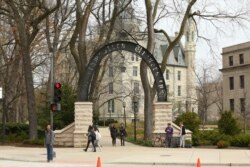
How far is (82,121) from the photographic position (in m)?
32.4

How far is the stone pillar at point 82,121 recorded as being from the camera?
32094 millimetres

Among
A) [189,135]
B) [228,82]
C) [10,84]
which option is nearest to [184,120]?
[189,135]

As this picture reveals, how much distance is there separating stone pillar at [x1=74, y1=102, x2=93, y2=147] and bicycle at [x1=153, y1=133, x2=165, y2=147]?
15.2 ft

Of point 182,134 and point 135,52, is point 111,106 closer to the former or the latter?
point 135,52

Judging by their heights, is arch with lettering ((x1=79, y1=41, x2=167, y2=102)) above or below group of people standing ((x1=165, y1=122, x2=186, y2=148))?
above

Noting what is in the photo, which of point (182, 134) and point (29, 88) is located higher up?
point (29, 88)

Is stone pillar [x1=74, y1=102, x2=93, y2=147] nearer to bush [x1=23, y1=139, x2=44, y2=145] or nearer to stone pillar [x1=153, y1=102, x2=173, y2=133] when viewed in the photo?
bush [x1=23, y1=139, x2=44, y2=145]

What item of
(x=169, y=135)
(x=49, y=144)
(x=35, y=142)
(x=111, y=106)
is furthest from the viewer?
(x=111, y=106)

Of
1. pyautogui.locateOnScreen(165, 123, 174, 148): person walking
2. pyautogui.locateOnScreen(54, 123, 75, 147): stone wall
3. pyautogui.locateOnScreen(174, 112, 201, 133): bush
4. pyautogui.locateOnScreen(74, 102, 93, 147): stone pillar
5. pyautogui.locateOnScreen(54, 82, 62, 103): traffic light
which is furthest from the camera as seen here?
pyautogui.locateOnScreen(174, 112, 201, 133): bush

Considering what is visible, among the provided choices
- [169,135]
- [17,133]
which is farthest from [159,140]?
[17,133]

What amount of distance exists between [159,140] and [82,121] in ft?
17.7

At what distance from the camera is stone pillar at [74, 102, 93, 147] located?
32094mm

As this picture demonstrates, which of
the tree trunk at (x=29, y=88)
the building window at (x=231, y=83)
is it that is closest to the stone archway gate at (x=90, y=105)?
the tree trunk at (x=29, y=88)

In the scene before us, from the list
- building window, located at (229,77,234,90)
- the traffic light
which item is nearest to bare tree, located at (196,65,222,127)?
building window, located at (229,77,234,90)
